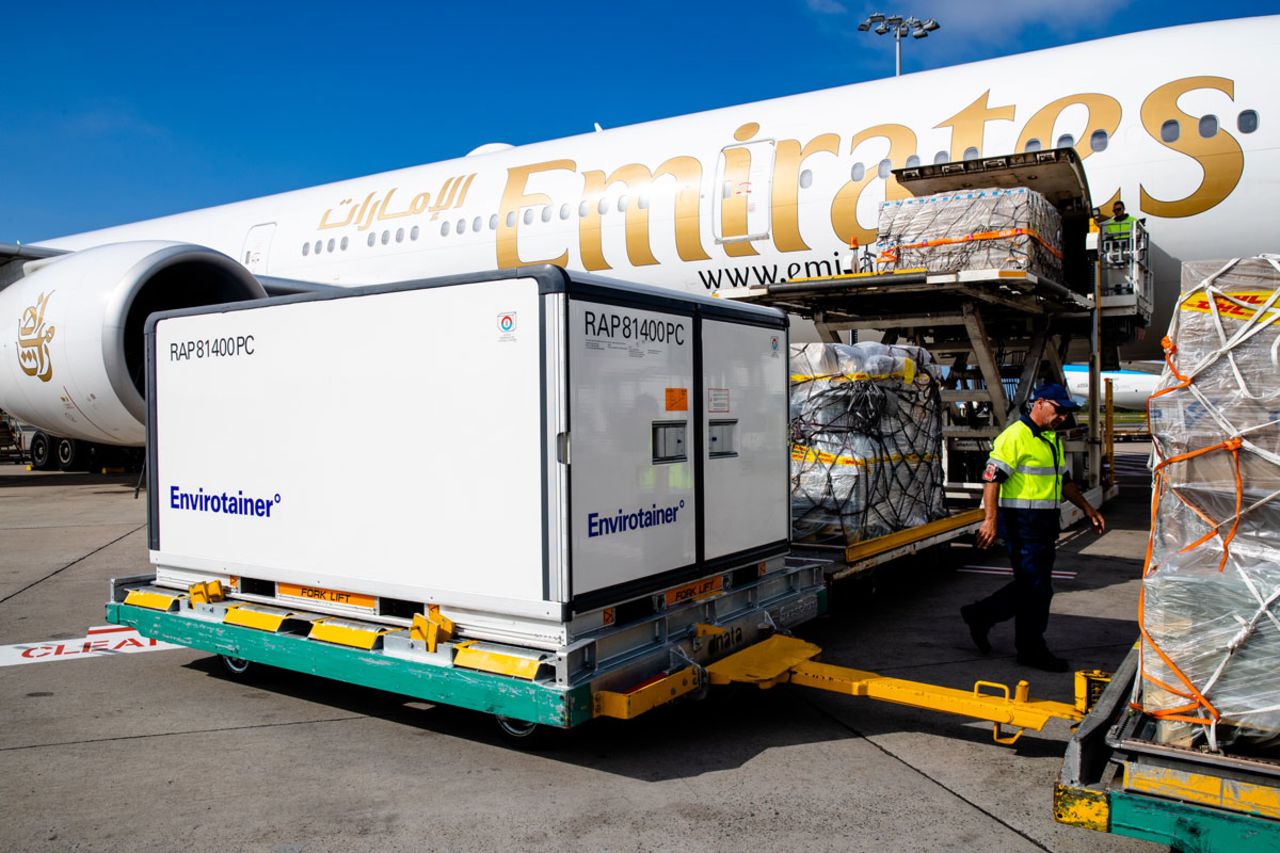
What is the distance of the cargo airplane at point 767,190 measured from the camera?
938 cm

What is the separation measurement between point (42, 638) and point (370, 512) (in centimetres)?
332

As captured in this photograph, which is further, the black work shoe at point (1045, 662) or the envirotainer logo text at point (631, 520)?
the black work shoe at point (1045, 662)

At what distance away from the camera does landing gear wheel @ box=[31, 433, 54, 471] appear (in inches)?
768

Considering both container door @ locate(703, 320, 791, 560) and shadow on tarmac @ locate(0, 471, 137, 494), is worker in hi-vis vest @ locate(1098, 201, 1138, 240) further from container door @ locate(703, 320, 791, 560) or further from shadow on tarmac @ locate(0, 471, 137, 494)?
shadow on tarmac @ locate(0, 471, 137, 494)

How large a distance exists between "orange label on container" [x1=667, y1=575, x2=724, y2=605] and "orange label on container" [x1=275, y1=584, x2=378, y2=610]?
4.71 ft

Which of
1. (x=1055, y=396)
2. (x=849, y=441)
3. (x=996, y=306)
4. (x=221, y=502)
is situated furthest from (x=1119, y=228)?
(x=221, y=502)

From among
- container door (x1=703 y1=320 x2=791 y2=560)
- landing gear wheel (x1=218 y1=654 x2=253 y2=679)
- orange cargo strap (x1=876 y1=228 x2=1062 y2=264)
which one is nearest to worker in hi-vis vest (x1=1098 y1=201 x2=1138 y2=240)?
orange cargo strap (x1=876 y1=228 x2=1062 y2=264)

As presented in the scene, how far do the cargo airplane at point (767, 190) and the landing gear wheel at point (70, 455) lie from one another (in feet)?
24.7

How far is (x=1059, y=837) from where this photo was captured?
3.48m

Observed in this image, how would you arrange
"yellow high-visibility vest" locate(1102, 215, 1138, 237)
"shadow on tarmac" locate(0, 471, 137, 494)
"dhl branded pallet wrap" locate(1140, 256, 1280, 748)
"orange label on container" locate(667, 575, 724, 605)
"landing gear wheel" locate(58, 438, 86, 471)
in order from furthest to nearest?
"landing gear wheel" locate(58, 438, 86, 471)
"shadow on tarmac" locate(0, 471, 137, 494)
"yellow high-visibility vest" locate(1102, 215, 1138, 237)
"orange label on container" locate(667, 575, 724, 605)
"dhl branded pallet wrap" locate(1140, 256, 1280, 748)

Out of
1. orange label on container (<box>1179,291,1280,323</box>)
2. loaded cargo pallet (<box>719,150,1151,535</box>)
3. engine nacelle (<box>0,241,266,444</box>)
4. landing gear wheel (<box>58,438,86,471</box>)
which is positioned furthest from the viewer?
landing gear wheel (<box>58,438,86,471</box>)

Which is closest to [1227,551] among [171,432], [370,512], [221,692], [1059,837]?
[1059,837]

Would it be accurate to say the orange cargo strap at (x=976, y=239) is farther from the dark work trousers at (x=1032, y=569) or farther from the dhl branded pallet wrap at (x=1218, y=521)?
the dhl branded pallet wrap at (x=1218, y=521)

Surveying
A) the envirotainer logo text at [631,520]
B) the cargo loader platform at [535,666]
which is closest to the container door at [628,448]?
the envirotainer logo text at [631,520]
